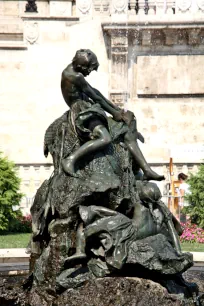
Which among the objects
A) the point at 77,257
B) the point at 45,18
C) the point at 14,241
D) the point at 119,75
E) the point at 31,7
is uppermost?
the point at 31,7

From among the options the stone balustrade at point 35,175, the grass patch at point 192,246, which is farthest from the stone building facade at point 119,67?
the grass patch at point 192,246

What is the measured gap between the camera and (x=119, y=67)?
24328 millimetres

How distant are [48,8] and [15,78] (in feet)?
11.2

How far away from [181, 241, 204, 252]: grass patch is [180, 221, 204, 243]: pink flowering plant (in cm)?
18

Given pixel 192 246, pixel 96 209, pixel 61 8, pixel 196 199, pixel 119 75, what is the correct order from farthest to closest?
pixel 61 8, pixel 119 75, pixel 196 199, pixel 192 246, pixel 96 209

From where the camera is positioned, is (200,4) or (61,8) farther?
(61,8)

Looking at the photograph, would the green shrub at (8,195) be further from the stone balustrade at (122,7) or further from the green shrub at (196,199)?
the stone balustrade at (122,7)

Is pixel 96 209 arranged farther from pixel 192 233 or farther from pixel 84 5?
pixel 84 5

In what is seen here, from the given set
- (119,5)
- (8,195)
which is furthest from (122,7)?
(8,195)

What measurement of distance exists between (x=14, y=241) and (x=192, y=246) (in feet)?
11.6

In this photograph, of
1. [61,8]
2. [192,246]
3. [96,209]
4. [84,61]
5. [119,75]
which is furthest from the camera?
[61,8]

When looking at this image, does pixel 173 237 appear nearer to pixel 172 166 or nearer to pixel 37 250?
pixel 37 250

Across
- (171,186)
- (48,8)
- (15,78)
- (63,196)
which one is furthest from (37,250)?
(48,8)

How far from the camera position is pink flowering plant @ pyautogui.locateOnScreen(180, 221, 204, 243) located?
1638 cm
